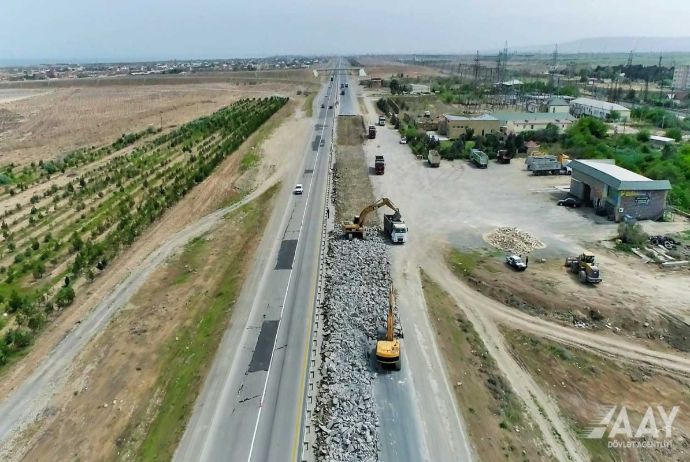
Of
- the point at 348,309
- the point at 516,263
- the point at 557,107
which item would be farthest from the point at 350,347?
the point at 557,107

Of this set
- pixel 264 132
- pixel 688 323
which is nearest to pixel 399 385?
pixel 688 323

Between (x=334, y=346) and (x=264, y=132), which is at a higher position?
(x=264, y=132)

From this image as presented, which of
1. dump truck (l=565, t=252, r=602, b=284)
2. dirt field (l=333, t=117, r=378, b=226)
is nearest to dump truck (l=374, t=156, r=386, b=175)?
dirt field (l=333, t=117, r=378, b=226)

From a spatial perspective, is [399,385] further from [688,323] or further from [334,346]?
[688,323]

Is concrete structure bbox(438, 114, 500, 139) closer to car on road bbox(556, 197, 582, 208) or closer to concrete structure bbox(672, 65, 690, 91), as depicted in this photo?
car on road bbox(556, 197, 582, 208)

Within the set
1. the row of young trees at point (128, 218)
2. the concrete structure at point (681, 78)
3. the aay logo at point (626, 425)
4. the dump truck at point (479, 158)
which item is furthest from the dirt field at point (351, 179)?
the concrete structure at point (681, 78)
